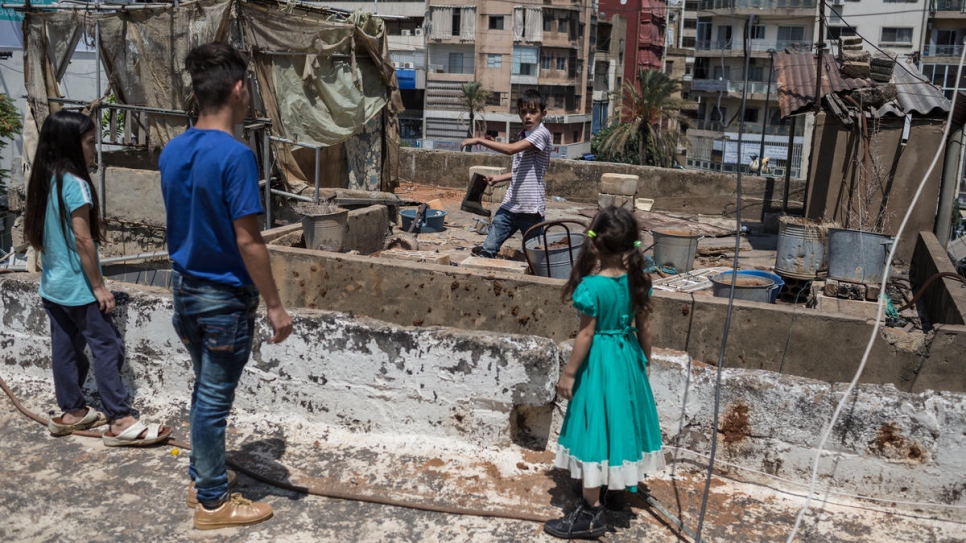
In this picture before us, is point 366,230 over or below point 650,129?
below

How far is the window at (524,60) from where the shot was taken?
173ft

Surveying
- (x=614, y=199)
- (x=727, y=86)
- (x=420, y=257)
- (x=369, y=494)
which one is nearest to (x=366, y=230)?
(x=420, y=257)

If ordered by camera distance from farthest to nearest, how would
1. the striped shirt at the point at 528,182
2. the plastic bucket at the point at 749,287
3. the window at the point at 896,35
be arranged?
the window at the point at 896,35 < the striped shirt at the point at 528,182 < the plastic bucket at the point at 749,287

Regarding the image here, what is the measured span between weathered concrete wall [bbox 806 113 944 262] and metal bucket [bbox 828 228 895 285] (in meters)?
2.00

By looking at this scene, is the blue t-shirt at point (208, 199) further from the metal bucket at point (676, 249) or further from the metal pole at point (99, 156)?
the metal pole at point (99, 156)

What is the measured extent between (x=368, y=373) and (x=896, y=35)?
53.1m

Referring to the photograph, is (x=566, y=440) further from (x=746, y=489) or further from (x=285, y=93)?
(x=285, y=93)

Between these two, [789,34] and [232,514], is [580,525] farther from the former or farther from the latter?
[789,34]

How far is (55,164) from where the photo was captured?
3703 millimetres

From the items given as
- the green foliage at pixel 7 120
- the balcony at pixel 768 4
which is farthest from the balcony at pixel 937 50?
the green foliage at pixel 7 120

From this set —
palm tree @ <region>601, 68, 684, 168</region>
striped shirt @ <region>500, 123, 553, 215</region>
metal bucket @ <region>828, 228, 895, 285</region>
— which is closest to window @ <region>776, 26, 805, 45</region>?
palm tree @ <region>601, 68, 684, 168</region>

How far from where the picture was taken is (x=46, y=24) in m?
12.7

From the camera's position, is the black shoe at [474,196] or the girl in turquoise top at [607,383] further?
the black shoe at [474,196]

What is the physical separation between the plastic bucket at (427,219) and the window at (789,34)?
48.9m
